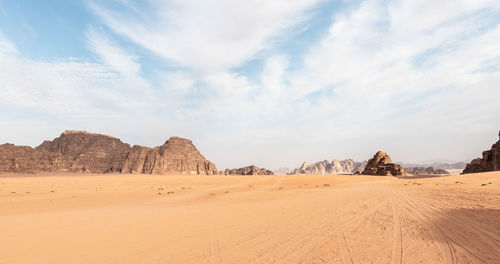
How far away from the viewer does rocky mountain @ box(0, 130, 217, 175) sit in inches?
6202

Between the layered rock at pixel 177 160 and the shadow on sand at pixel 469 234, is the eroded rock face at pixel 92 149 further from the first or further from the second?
the shadow on sand at pixel 469 234

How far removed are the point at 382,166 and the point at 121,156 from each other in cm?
17334

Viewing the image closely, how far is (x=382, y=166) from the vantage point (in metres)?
69.2

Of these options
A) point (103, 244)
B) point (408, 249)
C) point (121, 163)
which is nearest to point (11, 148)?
point (121, 163)

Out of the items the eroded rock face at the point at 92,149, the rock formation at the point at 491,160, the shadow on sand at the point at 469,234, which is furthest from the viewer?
the eroded rock face at the point at 92,149

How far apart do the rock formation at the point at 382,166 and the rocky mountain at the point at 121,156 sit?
128547 millimetres

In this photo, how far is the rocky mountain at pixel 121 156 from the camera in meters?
158

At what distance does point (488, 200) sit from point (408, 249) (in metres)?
9.92

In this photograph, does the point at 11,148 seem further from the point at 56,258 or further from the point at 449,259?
the point at 449,259

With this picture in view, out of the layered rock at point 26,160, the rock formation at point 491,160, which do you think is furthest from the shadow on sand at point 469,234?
the layered rock at point 26,160

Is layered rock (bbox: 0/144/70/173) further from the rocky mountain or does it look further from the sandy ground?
the sandy ground

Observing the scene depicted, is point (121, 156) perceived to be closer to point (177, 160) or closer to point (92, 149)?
point (92, 149)

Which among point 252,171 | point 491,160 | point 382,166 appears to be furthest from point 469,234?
point 252,171

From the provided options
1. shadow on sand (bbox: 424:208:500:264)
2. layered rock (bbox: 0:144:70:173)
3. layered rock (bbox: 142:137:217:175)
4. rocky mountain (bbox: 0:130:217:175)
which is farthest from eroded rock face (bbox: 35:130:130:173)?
shadow on sand (bbox: 424:208:500:264)
